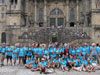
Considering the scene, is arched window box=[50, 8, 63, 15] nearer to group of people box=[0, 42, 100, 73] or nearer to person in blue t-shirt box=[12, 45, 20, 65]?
group of people box=[0, 42, 100, 73]

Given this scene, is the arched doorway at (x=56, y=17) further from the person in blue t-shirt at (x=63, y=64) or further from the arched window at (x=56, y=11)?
the person in blue t-shirt at (x=63, y=64)

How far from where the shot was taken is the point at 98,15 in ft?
217

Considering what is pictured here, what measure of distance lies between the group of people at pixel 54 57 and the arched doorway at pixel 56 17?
137 ft

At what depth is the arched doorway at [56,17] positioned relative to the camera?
7250cm

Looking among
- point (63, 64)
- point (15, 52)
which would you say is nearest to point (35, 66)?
point (63, 64)

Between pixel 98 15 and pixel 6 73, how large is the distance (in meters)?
43.2

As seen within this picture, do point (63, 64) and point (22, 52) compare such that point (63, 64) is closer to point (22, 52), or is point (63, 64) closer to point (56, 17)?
point (22, 52)

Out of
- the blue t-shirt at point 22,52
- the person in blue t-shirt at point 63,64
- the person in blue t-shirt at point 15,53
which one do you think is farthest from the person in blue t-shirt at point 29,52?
the person in blue t-shirt at point 63,64

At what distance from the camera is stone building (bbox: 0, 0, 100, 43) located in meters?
58.6

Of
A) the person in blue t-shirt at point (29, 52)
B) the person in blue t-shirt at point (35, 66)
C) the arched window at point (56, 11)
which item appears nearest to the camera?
the person in blue t-shirt at point (35, 66)

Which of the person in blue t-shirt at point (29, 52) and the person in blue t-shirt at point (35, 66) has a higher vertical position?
A: the person in blue t-shirt at point (29, 52)

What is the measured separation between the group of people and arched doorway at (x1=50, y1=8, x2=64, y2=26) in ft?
137

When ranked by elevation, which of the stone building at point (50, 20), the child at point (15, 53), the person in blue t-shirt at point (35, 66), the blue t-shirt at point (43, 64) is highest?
the stone building at point (50, 20)

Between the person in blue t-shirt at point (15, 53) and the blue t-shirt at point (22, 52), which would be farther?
the person in blue t-shirt at point (15, 53)
